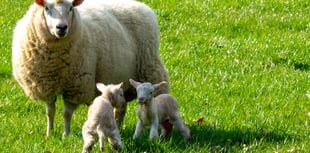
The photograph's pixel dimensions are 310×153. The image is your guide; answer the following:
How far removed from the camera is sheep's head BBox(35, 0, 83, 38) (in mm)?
5602

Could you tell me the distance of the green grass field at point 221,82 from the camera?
18.7ft

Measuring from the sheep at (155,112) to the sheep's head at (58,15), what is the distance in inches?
29.7

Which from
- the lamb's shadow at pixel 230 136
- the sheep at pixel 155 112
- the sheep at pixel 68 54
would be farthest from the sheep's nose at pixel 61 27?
the lamb's shadow at pixel 230 136

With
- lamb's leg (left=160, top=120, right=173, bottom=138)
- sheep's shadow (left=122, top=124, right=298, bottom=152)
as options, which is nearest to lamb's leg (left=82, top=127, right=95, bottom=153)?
sheep's shadow (left=122, top=124, right=298, bottom=152)

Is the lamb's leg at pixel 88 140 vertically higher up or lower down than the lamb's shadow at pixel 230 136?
higher up

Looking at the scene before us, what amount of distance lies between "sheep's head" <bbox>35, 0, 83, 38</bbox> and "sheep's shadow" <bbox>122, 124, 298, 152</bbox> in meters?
1.11

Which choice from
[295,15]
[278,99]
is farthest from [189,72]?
[295,15]

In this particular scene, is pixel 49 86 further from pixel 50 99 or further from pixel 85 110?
pixel 85 110

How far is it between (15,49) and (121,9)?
52.5 inches

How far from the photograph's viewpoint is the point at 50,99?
238 inches

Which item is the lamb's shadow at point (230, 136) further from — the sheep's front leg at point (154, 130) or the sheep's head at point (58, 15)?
the sheep's head at point (58, 15)

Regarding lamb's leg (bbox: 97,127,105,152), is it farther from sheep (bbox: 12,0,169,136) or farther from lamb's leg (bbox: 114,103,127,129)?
lamb's leg (bbox: 114,103,127,129)

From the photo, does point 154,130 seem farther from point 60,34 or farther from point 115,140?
point 60,34

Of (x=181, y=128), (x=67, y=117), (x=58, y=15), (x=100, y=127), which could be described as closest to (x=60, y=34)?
(x=58, y=15)
